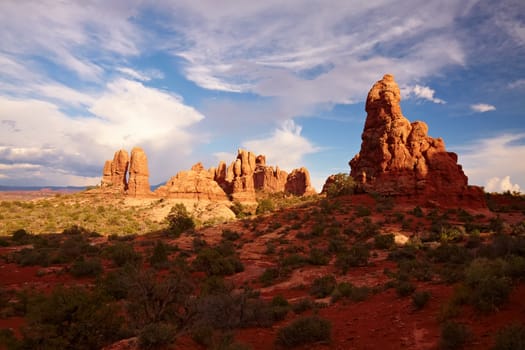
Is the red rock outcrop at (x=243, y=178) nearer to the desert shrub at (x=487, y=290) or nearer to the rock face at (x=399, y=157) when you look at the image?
the rock face at (x=399, y=157)

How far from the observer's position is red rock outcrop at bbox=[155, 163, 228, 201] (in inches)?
2862

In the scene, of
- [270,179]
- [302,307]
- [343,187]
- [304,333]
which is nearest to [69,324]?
[304,333]

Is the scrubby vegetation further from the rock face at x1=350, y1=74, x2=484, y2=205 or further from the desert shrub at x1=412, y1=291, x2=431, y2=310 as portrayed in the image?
the rock face at x1=350, y1=74, x2=484, y2=205

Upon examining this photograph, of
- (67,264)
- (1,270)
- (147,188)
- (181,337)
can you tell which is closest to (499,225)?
(181,337)

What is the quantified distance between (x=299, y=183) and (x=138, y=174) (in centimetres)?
5311

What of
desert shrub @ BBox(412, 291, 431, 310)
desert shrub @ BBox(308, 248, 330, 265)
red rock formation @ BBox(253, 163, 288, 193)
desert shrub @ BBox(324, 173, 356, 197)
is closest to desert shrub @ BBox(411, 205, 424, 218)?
desert shrub @ BBox(324, 173, 356, 197)

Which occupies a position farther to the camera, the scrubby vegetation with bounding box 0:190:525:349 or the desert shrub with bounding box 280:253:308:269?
the desert shrub with bounding box 280:253:308:269

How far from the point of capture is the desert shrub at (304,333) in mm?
7098

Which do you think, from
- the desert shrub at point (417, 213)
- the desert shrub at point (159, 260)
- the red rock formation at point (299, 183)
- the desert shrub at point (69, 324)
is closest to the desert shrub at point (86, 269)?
the desert shrub at point (159, 260)

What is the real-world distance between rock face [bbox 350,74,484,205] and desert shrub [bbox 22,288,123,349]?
3684 cm

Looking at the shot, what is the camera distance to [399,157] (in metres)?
39.1

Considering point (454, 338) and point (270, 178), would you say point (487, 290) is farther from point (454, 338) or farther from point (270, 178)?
point (270, 178)

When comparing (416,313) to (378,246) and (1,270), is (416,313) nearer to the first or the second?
(378,246)

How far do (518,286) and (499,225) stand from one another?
21.9 m
